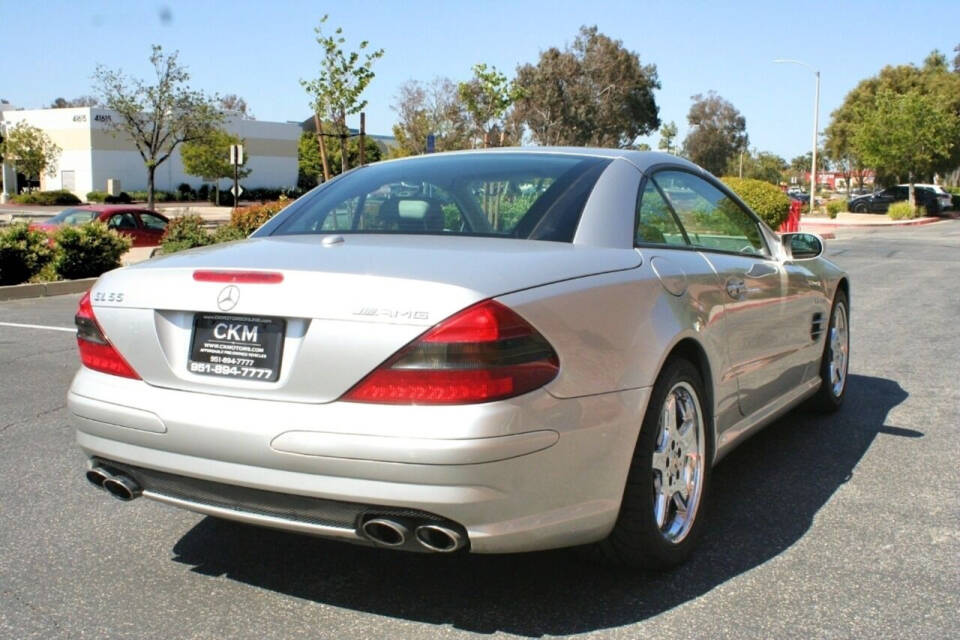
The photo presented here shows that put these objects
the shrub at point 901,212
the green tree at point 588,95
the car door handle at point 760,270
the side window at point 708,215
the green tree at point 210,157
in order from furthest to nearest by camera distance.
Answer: the green tree at point 588,95 → the green tree at point 210,157 → the shrub at point 901,212 → the car door handle at point 760,270 → the side window at point 708,215

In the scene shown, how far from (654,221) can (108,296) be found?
2.05 metres

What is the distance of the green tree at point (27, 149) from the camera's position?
60250mm

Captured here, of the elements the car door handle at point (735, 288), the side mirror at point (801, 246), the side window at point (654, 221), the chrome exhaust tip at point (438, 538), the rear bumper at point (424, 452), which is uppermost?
the side window at point (654, 221)

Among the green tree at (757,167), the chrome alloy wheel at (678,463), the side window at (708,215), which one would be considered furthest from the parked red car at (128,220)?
the green tree at (757,167)

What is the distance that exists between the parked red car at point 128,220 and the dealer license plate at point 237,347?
19060 millimetres

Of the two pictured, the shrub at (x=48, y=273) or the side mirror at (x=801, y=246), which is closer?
the side mirror at (x=801, y=246)

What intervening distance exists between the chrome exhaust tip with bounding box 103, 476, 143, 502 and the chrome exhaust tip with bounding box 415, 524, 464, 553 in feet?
3.40

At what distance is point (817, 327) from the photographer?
5555mm

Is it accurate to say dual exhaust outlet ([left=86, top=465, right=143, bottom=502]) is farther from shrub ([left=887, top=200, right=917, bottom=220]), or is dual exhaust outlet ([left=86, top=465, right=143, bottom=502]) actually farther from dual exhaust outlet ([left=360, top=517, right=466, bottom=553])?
shrub ([left=887, top=200, right=917, bottom=220])

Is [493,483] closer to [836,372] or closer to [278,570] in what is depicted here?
[278,570]

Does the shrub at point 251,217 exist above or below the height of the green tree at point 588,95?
below

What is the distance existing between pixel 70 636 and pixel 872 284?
14.6 meters

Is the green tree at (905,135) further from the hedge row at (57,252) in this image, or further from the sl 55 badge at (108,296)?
the sl 55 badge at (108,296)

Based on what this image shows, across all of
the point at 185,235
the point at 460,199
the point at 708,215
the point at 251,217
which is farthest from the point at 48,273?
the point at 708,215
